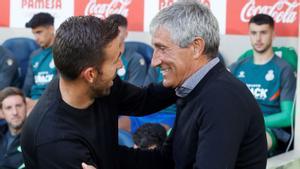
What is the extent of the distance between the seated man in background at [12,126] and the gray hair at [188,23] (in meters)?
3.05

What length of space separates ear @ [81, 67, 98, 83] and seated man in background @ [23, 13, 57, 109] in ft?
13.5

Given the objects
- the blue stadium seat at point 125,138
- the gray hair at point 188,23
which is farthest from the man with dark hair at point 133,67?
the gray hair at point 188,23

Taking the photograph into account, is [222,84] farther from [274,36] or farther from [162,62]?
[274,36]

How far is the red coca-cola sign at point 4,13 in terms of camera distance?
6.63 metres

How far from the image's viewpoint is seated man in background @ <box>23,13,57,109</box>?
624 cm

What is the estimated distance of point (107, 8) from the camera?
20.4 feet

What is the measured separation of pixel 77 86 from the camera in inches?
86.5

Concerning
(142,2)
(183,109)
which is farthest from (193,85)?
(142,2)

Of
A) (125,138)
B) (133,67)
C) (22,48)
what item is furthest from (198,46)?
(22,48)

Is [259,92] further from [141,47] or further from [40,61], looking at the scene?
[40,61]

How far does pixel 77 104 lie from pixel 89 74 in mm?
142

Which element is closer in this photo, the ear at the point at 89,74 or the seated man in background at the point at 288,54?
the ear at the point at 89,74

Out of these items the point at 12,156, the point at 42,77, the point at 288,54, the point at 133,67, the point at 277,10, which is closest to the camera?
the point at 12,156

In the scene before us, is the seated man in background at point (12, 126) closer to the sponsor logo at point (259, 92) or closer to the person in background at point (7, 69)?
the person in background at point (7, 69)
